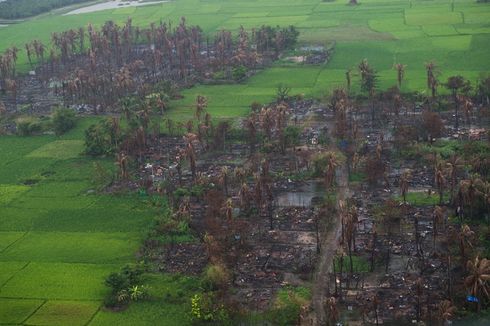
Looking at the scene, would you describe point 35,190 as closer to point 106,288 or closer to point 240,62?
point 106,288

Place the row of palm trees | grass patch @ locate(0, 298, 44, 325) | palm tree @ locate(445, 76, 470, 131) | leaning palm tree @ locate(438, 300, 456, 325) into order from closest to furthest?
leaning palm tree @ locate(438, 300, 456, 325) < grass patch @ locate(0, 298, 44, 325) < palm tree @ locate(445, 76, 470, 131) < the row of palm trees

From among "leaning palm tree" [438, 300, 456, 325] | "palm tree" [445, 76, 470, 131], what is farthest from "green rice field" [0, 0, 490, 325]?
"leaning palm tree" [438, 300, 456, 325]

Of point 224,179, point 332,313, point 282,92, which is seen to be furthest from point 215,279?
point 282,92

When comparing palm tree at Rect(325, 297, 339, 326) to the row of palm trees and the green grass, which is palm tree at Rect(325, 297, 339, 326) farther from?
the row of palm trees

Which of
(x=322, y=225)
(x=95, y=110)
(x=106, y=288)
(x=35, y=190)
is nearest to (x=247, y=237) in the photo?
(x=322, y=225)

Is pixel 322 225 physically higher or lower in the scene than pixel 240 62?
lower
